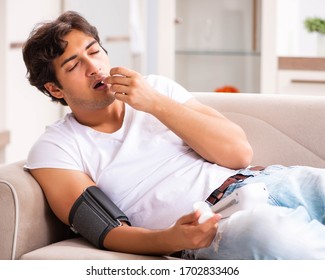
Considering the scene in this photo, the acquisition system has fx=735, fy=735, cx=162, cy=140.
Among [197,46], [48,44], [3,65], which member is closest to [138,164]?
[48,44]

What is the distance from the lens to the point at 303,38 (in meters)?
4.31

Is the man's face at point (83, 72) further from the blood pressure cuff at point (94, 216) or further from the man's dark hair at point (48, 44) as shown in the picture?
the blood pressure cuff at point (94, 216)

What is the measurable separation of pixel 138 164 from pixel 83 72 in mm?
287

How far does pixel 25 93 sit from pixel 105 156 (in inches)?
77.7

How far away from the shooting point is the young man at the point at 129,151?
6.02 ft

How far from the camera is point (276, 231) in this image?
155cm

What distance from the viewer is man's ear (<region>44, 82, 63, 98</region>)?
80.3 inches

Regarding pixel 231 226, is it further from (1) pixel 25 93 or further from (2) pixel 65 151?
(1) pixel 25 93

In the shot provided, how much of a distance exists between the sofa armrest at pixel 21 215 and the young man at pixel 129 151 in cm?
4

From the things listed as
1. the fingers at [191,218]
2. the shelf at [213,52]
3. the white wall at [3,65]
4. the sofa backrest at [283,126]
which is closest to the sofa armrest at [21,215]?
the fingers at [191,218]

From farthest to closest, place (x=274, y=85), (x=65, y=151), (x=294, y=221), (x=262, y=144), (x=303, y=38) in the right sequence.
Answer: (x=303, y=38) < (x=274, y=85) < (x=262, y=144) < (x=65, y=151) < (x=294, y=221)

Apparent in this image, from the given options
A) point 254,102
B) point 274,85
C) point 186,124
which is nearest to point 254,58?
point 274,85

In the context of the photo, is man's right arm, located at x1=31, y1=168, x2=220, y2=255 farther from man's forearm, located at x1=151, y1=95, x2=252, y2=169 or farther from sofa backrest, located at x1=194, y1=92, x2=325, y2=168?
sofa backrest, located at x1=194, y1=92, x2=325, y2=168

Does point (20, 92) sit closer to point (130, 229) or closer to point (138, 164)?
point (138, 164)
